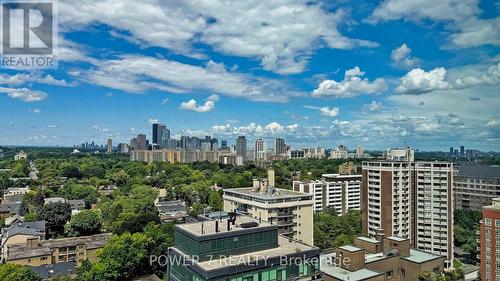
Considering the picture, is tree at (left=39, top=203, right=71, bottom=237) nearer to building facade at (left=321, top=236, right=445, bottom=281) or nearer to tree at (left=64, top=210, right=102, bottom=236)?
tree at (left=64, top=210, right=102, bottom=236)

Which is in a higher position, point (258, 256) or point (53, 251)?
point (258, 256)

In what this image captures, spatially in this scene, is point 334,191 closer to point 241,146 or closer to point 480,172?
point 480,172

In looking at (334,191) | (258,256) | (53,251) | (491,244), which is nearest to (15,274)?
(53,251)

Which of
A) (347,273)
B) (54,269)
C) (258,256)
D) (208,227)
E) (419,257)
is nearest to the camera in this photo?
(258,256)

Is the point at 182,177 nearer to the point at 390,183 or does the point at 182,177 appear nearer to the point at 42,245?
the point at 42,245

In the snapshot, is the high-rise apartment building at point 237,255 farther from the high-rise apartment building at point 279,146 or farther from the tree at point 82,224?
the high-rise apartment building at point 279,146

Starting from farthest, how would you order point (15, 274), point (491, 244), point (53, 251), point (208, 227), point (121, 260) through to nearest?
point (53, 251)
point (121, 260)
point (491, 244)
point (15, 274)
point (208, 227)
